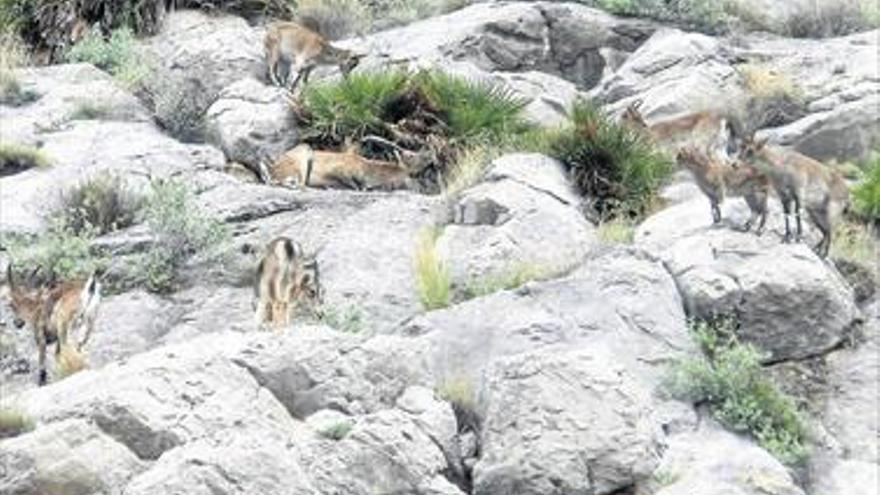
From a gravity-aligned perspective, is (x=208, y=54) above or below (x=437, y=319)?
below

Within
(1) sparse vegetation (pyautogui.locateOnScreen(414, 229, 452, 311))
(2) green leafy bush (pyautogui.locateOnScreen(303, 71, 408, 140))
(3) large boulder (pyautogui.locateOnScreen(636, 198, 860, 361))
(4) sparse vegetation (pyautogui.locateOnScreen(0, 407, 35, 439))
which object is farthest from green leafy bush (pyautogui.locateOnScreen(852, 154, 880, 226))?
(4) sparse vegetation (pyautogui.locateOnScreen(0, 407, 35, 439))

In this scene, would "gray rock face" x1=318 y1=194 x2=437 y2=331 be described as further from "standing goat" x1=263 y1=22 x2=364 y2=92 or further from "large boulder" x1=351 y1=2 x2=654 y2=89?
"large boulder" x1=351 y1=2 x2=654 y2=89

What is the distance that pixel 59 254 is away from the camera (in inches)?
712

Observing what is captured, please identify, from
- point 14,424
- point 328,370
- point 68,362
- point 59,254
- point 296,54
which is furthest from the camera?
point 296,54

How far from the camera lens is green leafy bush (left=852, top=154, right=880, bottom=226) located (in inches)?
749

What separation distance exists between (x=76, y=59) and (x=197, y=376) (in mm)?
11719

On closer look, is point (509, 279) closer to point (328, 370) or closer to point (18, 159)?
point (328, 370)

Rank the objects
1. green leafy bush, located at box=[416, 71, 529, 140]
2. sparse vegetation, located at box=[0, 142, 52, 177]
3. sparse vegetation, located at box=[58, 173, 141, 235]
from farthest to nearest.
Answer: green leafy bush, located at box=[416, 71, 529, 140] < sparse vegetation, located at box=[0, 142, 52, 177] < sparse vegetation, located at box=[58, 173, 141, 235]

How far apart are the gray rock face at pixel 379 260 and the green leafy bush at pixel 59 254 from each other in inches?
87.7

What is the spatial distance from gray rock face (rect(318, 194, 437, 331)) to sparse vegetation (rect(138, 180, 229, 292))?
114 centimetres

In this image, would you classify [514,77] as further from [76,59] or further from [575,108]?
[76,59]

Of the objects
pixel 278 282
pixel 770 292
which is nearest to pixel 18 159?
pixel 278 282

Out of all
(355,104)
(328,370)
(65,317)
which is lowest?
(355,104)

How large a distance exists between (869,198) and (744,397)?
4630 millimetres
